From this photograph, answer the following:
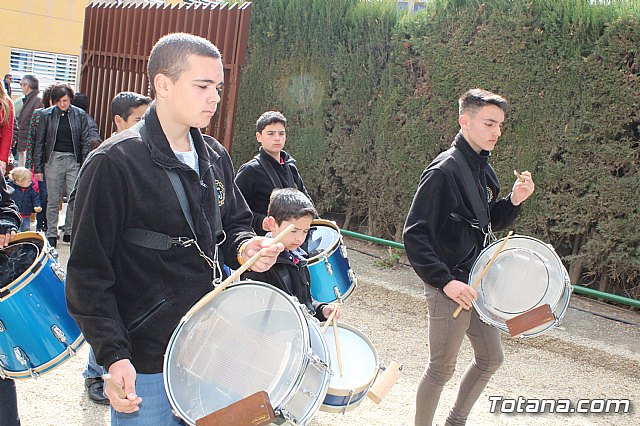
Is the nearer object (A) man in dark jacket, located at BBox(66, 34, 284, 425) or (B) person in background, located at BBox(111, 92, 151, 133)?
(A) man in dark jacket, located at BBox(66, 34, 284, 425)

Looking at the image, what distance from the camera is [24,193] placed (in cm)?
777

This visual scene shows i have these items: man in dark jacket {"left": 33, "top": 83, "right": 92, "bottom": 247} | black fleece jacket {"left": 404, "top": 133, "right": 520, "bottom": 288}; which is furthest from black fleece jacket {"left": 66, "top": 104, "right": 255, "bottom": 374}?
man in dark jacket {"left": 33, "top": 83, "right": 92, "bottom": 247}

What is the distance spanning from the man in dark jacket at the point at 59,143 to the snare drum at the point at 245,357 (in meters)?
6.23

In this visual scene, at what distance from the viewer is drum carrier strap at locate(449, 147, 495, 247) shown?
3.79 meters

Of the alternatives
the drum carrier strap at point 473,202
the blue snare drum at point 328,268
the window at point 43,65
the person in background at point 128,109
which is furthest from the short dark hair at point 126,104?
the window at point 43,65

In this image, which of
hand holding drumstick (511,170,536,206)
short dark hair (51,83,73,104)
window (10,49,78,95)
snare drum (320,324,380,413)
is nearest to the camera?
snare drum (320,324,380,413)

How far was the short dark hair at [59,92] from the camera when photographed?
8.02 meters

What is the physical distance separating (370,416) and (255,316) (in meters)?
2.45

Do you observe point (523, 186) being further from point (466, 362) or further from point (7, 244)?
point (7, 244)

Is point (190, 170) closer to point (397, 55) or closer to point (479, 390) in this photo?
point (479, 390)

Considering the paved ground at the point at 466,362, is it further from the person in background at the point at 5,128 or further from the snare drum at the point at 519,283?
the person in background at the point at 5,128

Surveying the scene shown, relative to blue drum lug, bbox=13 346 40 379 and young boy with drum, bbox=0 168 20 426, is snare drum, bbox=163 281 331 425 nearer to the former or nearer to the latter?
blue drum lug, bbox=13 346 40 379

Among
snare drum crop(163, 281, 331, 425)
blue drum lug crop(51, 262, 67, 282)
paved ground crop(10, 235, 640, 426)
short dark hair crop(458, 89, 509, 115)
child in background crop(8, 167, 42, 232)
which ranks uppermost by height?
short dark hair crop(458, 89, 509, 115)

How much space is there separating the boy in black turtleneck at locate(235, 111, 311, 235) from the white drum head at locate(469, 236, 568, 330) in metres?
1.74
